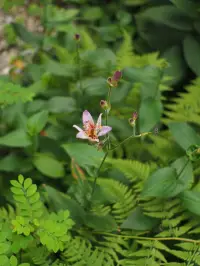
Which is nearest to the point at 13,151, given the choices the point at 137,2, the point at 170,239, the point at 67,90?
the point at 67,90

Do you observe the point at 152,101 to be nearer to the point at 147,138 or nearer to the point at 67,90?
the point at 147,138

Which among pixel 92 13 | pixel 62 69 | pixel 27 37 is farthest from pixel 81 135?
pixel 92 13

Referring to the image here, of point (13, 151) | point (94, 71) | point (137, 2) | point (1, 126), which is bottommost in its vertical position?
point (13, 151)

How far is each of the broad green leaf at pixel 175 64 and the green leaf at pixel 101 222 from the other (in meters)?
1.00

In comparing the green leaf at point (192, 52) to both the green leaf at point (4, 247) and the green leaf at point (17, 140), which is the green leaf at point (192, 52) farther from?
the green leaf at point (4, 247)

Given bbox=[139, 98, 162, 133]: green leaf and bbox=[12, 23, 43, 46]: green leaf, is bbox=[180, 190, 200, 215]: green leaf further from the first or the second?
bbox=[12, 23, 43, 46]: green leaf

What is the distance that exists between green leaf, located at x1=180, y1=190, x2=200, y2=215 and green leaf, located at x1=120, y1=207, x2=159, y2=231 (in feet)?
0.45

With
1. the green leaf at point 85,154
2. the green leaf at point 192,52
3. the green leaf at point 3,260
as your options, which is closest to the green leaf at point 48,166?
the green leaf at point 85,154

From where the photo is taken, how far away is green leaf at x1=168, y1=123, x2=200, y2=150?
1574mm

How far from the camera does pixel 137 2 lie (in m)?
2.52

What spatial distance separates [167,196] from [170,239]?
152mm

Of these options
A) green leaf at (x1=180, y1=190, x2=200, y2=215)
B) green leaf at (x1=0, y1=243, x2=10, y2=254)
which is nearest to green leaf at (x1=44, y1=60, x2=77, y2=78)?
green leaf at (x1=180, y1=190, x2=200, y2=215)

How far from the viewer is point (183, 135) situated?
1588mm

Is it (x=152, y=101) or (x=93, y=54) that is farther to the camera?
(x=93, y=54)
